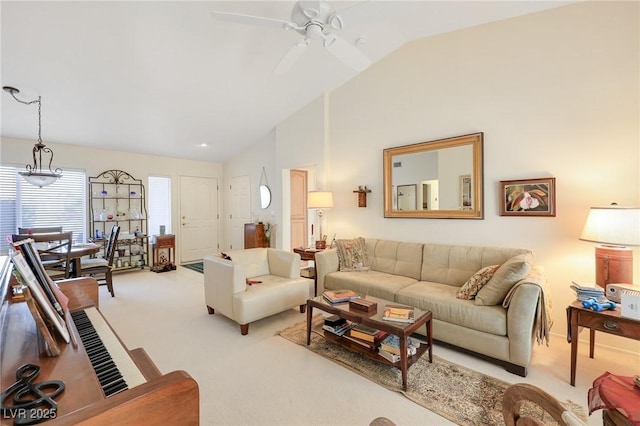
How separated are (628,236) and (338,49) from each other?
2595 millimetres

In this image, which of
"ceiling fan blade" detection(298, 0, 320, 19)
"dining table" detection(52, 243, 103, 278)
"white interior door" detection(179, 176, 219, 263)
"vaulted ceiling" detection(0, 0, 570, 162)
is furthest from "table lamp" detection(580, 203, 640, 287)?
"white interior door" detection(179, 176, 219, 263)

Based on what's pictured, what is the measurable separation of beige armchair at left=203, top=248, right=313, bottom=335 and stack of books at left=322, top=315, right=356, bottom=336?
72 cm

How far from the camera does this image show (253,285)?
10.2ft

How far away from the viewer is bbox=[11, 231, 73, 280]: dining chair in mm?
3252

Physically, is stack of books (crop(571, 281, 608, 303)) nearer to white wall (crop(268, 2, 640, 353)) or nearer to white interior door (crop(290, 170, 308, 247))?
white wall (crop(268, 2, 640, 353))

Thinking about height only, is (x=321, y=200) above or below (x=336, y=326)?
above

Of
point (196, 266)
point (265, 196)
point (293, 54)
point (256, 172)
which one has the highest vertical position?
point (293, 54)

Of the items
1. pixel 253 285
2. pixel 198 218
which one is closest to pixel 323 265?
pixel 253 285

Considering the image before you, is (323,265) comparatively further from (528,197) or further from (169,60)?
(169,60)

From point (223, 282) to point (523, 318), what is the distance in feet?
8.87

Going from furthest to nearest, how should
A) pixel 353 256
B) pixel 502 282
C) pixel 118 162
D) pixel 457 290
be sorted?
pixel 118 162, pixel 353 256, pixel 457 290, pixel 502 282

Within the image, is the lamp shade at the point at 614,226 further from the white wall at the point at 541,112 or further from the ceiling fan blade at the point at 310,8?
the ceiling fan blade at the point at 310,8

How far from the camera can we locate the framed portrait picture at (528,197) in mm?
2746

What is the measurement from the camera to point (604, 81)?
8.26 ft
